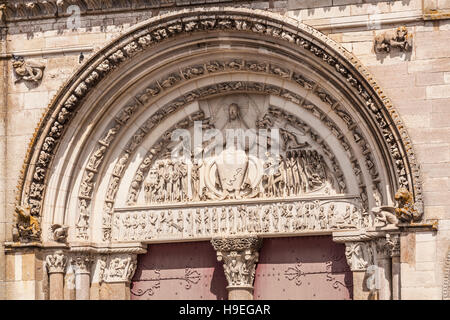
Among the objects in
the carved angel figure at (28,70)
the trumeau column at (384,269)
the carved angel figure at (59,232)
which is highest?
the carved angel figure at (28,70)

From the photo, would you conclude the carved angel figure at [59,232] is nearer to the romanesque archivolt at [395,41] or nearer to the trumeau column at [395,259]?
the trumeau column at [395,259]

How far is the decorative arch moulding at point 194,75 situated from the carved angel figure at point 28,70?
1.47 ft

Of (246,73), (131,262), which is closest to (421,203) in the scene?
(246,73)

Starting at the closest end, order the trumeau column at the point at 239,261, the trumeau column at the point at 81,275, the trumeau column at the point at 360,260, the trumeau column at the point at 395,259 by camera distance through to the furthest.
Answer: the trumeau column at the point at 395,259
the trumeau column at the point at 360,260
the trumeau column at the point at 239,261
the trumeau column at the point at 81,275

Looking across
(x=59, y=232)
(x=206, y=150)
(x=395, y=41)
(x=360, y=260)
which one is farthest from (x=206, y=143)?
(x=395, y=41)

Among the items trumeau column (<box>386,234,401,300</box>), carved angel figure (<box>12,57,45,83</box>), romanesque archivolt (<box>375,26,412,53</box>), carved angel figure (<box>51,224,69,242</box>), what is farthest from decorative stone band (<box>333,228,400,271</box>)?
carved angel figure (<box>12,57,45,83</box>)

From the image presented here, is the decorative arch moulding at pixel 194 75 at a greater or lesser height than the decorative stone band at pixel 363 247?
greater

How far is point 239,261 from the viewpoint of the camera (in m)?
15.6

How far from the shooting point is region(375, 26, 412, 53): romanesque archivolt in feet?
48.1

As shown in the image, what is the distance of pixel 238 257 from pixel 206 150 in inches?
56.9

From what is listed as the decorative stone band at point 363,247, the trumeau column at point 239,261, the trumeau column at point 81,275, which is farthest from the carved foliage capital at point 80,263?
the decorative stone band at point 363,247

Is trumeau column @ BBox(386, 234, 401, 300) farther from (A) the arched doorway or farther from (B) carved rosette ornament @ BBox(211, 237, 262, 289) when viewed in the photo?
(B) carved rosette ornament @ BBox(211, 237, 262, 289)

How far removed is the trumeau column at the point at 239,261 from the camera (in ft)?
50.9

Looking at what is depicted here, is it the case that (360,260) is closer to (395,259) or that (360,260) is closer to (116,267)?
(395,259)
